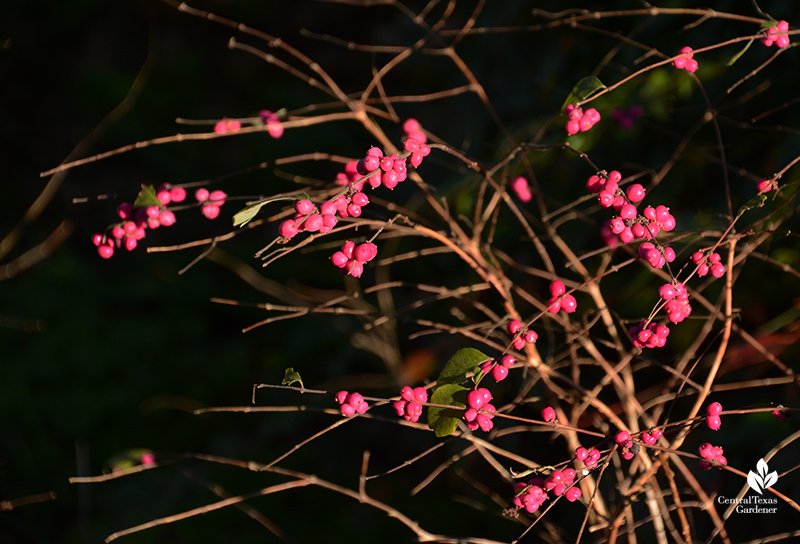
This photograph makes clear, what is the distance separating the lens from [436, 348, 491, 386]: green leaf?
2.22 feet

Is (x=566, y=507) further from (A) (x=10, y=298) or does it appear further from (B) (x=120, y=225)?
(A) (x=10, y=298)

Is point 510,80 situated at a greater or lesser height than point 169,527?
greater

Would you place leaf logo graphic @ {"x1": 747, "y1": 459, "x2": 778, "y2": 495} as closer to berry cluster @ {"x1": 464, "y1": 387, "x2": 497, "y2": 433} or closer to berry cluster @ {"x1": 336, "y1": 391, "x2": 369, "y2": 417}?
berry cluster @ {"x1": 464, "y1": 387, "x2": 497, "y2": 433}

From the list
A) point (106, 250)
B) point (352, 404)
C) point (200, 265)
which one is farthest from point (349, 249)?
point (200, 265)

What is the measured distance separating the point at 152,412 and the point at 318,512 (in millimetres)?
750

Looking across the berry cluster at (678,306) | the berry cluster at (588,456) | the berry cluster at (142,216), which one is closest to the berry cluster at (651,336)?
the berry cluster at (678,306)

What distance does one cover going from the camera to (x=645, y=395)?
4.37 feet

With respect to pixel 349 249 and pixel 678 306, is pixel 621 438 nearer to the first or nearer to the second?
pixel 678 306

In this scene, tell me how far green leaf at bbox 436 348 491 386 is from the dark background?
0.30 m

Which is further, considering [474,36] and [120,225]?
[474,36]

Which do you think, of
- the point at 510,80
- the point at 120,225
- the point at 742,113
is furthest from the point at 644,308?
the point at 120,225

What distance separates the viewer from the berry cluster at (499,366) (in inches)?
25.9

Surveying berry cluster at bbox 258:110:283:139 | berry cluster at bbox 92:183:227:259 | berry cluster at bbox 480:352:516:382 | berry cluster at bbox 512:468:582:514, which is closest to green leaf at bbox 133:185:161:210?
berry cluster at bbox 92:183:227:259

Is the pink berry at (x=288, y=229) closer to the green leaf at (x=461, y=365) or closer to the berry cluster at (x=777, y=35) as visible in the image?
the green leaf at (x=461, y=365)
